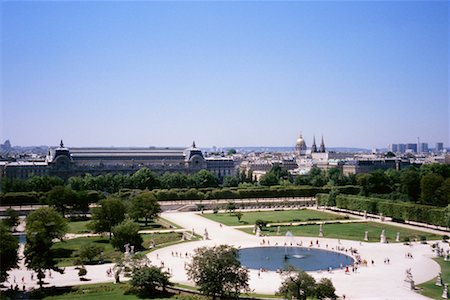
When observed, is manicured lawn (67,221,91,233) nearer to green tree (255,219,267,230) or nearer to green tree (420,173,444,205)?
green tree (255,219,267,230)

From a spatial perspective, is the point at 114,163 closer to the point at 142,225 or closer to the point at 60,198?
the point at 60,198

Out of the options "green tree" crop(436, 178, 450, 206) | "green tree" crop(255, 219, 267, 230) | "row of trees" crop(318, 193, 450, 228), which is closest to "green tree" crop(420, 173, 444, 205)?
"green tree" crop(436, 178, 450, 206)

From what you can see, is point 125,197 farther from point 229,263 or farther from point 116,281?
point 229,263

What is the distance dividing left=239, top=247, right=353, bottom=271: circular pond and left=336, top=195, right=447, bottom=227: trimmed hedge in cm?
1988

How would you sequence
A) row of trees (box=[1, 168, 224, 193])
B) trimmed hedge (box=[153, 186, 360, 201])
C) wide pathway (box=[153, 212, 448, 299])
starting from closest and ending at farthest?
wide pathway (box=[153, 212, 448, 299]) < trimmed hedge (box=[153, 186, 360, 201]) < row of trees (box=[1, 168, 224, 193])

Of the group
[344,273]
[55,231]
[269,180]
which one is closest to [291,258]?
[344,273]

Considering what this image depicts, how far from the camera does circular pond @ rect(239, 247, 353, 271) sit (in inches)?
1646

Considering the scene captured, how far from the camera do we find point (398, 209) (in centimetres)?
6694

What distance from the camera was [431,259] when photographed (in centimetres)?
4403

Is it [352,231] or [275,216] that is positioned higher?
[352,231]

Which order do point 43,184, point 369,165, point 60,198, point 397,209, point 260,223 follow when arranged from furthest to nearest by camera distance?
1. point 369,165
2. point 43,184
3. point 60,198
4. point 397,209
5. point 260,223

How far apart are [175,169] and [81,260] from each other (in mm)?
86473

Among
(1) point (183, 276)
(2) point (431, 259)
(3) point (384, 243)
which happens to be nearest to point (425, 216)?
(3) point (384, 243)

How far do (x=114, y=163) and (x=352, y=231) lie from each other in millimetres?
89421
